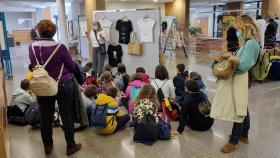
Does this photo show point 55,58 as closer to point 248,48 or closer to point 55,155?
point 55,155

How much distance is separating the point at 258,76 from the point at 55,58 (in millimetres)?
2112

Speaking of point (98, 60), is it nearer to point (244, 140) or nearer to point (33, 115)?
point (33, 115)

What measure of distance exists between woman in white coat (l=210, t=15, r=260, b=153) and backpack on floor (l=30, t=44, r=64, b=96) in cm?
164

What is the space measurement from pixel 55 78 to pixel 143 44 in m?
3.66

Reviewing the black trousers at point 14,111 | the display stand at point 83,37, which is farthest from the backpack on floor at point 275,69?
the display stand at point 83,37

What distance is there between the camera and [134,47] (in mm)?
5957

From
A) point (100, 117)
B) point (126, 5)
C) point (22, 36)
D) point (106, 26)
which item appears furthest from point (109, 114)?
point (22, 36)

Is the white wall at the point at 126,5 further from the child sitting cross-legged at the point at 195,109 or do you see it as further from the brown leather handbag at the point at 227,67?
the brown leather handbag at the point at 227,67

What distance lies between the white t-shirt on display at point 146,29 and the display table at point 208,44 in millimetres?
5164

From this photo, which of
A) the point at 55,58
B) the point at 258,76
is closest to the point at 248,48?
the point at 258,76

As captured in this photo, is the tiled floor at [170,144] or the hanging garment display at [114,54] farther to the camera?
the hanging garment display at [114,54]

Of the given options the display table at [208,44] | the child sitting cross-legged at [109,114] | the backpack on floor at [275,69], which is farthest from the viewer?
the display table at [208,44]

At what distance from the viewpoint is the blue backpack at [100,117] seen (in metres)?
3.13

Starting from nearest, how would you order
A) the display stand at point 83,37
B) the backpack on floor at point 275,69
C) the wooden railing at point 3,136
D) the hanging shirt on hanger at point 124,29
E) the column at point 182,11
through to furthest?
the wooden railing at point 3,136, the backpack on floor at point 275,69, the hanging shirt on hanger at point 124,29, the display stand at point 83,37, the column at point 182,11
